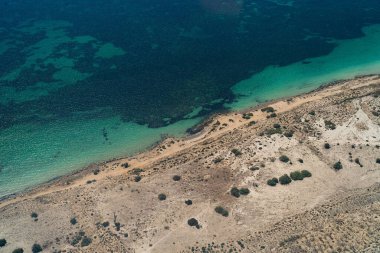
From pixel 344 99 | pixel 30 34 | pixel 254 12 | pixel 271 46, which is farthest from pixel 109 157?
pixel 254 12

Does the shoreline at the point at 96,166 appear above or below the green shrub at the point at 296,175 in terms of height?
above

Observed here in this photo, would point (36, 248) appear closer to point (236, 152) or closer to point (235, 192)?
point (235, 192)

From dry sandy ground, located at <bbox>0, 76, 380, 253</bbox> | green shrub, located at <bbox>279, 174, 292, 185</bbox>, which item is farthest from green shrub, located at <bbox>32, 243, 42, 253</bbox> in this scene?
green shrub, located at <bbox>279, 174, 292, 185</bbox>

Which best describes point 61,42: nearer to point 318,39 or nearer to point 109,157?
point 109,157

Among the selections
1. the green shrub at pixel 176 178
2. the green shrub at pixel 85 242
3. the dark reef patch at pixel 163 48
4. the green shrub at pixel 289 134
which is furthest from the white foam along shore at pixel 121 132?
the green shrub at pixel 85 242

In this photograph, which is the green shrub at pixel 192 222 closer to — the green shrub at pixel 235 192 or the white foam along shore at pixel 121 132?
the green shrub at pixel 235 192

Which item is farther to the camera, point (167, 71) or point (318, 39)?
point (318, 39)

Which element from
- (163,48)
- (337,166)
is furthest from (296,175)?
(163,48)
